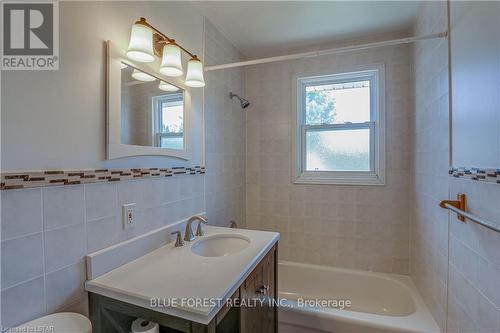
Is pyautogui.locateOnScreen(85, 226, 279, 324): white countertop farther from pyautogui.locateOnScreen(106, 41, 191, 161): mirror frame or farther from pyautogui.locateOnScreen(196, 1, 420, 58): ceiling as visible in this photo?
pyautogui.locateOnScreen(196, 1, 420, 58): ceiling

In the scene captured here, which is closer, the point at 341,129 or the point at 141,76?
the point at 141,76

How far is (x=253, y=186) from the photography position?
2.61 meters

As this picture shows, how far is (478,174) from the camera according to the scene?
100cm

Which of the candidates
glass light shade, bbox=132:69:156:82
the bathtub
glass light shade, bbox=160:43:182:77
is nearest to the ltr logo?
glass light shade, bbox=132:69:156:82

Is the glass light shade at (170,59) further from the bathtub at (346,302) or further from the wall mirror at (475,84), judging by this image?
the bathtub at (346,302)

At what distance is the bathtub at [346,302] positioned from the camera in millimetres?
1490

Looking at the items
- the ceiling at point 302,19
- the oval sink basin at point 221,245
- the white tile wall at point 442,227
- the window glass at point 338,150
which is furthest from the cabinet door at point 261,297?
the ceiling at point 302,19

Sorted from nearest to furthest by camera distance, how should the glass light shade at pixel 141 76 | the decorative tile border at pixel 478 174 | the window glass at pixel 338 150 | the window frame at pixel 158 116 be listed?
the decorative tile border at pixel 478 174 → the glass light shade at pixel 141 76 → the window frame at pixel 158 116 → the window glass at pixel 338 150

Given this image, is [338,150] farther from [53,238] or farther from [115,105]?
[53,238]

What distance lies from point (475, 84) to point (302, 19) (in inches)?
53.6

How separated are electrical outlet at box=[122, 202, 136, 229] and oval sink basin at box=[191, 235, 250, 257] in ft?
1.40

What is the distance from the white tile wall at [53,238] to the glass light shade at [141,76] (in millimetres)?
540

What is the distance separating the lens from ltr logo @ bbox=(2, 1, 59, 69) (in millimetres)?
783

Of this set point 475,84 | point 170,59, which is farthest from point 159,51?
point 475,84
